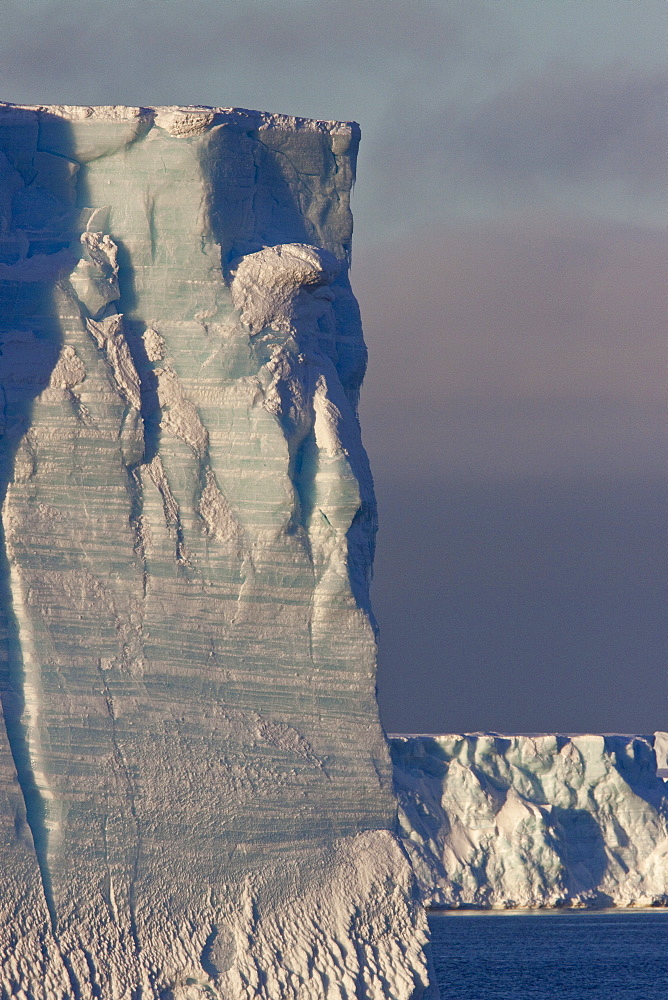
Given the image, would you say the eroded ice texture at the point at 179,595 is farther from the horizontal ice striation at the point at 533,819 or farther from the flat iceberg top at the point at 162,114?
the horizontal ice striation at the point at 533,819

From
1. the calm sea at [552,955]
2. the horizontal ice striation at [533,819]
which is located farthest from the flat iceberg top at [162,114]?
the horizontal ice striation at [533,819]

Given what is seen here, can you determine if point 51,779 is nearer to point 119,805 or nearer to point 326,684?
point 119,805

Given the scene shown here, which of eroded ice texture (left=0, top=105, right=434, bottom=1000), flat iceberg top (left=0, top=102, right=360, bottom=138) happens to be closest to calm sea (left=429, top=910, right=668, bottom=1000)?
eroded ice texture (left=0, top=105, right=434, bottom=1000)

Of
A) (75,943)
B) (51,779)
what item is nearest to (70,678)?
(51,779)

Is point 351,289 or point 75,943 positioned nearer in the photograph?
point 75,943

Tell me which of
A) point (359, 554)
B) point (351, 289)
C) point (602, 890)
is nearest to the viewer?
point (359, 554)

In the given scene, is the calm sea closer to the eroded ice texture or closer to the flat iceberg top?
the eroded ice texture

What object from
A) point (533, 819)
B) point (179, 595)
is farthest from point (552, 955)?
point (179, 595)
